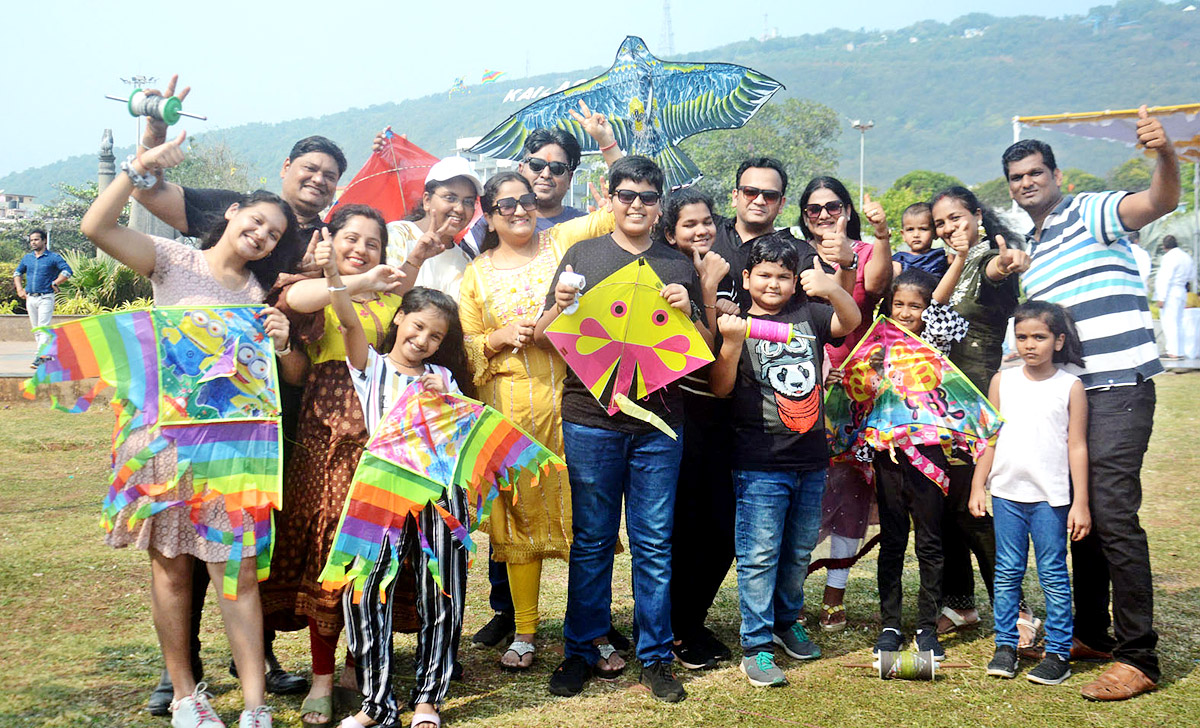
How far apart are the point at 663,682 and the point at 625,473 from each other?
789mm

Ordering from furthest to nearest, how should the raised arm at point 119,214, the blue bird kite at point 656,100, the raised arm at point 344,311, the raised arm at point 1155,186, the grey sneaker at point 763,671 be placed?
1. the blue bird kite at point 656,100
2. the grey sneaker at point 763,671
3. the raised arm at point 1155,186
4. the raised arm at point 344,311
5. the raised arm at point 119,214

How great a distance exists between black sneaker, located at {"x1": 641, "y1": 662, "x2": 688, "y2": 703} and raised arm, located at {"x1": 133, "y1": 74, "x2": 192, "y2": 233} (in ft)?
7.86

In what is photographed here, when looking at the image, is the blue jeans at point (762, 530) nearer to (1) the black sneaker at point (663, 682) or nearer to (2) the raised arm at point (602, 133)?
(1) the black sneaker at point (663, 682)

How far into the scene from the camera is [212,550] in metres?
3.02

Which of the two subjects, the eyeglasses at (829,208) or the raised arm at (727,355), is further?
Result: the eyeglasses at (829,208)

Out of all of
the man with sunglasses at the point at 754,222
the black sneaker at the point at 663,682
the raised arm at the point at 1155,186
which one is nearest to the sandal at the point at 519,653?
the black sneaker at the point at 663,682

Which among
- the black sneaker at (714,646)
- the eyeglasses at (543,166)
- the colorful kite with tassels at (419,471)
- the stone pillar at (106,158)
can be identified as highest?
the stone pillar at (106,158)

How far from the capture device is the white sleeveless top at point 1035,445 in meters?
Result: 3.70

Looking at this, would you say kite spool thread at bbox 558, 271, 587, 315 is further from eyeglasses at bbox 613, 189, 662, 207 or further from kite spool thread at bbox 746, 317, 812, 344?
kite spool thread at bbox 746, 317, 812, 344

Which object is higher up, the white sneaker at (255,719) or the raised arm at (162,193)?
the raised arm at (162,193)

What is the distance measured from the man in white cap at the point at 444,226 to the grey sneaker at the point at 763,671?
6.28 feet

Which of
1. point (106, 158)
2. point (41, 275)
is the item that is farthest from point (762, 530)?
point (106, 158)

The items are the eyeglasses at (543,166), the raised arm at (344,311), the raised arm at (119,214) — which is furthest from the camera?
the eyeglasses at (543,166)

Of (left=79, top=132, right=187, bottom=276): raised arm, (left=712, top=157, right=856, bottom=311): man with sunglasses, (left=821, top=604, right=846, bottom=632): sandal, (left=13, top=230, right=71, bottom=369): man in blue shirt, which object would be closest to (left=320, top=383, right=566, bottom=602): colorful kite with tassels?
(left=79, top=132, right=187, bottom=276): raised arm
